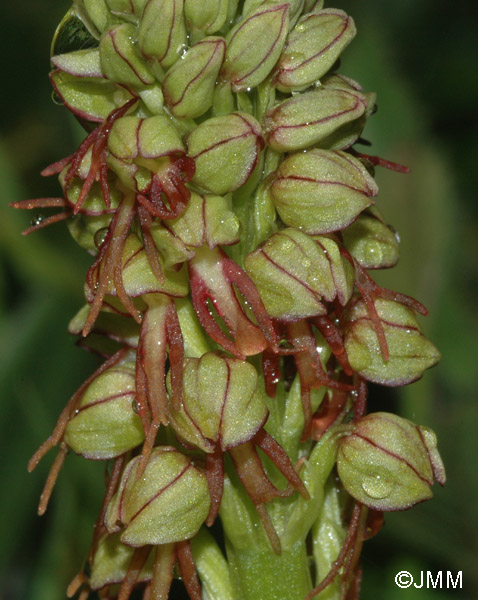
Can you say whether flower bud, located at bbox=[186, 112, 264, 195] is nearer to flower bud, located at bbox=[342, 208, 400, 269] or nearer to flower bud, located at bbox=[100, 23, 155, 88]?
flower bud, located at bbox=[100, 23, 155, 88]

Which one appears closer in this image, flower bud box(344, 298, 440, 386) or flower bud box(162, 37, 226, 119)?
flower bud box(162, 37, 226, 119)

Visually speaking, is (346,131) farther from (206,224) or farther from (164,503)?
(164,503)

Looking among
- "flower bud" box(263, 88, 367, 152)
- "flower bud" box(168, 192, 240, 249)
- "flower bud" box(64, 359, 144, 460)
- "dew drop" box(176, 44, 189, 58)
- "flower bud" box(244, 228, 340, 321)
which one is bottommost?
"flower bud" box(64, 359, 144, 460)

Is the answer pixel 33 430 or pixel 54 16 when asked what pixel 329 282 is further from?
pixel 54 16

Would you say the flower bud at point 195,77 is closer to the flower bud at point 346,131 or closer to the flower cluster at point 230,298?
the flower cluster at point 230,298

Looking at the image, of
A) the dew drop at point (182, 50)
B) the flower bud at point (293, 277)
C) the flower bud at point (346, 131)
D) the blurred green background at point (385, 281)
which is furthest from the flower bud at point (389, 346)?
the blurred green background at point (385, 281)

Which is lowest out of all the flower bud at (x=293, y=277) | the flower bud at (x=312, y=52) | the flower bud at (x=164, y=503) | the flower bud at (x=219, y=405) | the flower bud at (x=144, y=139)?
the flower bud at (x=164, y=503)

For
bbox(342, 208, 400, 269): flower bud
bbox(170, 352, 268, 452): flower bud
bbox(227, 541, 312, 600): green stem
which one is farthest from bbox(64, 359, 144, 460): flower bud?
bbox(342, 208, 400, 269): flower bud
